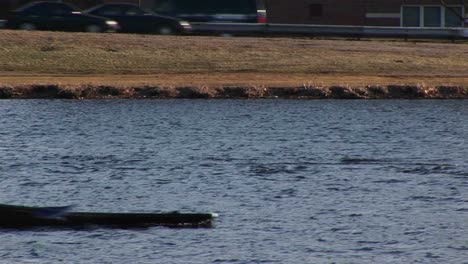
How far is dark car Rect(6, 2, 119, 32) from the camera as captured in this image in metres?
56.7

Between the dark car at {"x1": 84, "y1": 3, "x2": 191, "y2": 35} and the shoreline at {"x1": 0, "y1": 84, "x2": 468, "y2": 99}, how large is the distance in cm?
1493

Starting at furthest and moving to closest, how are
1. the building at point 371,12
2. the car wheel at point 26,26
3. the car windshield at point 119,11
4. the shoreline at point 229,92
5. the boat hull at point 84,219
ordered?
the building at point 371,12
the car windshield at point 119,11
the car wheel at point 26,26
the shoreline at point 229,92
the boat hull at point 84,219

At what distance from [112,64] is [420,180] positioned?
912 inches

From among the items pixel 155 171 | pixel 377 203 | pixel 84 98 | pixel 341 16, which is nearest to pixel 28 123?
pixel 84 98

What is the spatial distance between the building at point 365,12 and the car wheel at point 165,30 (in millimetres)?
11292

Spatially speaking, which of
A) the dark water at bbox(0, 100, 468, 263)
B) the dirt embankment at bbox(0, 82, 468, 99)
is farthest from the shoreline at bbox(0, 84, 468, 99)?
the dark water at bbox(0, 100, 468, 263)

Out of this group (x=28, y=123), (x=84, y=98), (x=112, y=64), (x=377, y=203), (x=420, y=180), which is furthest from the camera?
(x=112, y=64)

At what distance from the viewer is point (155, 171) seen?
27703 millimetres

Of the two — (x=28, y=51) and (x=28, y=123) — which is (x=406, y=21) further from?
(x=28, y=123)

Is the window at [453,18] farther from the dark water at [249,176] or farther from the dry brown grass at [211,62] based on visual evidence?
the dark water at [249,176]

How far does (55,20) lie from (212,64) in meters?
11.2

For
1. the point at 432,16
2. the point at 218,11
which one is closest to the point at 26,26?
the point at 218,11

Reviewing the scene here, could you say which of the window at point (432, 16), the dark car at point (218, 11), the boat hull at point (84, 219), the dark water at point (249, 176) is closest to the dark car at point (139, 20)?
the dark car at point (218, 11)

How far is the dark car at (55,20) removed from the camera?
56688 mm
